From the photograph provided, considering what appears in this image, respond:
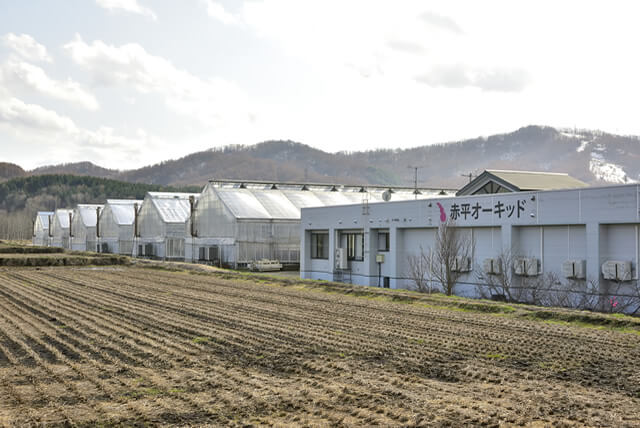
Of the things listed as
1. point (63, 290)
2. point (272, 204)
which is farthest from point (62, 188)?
point (63, 290)

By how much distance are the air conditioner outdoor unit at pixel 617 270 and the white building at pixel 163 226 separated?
42608 millimetres

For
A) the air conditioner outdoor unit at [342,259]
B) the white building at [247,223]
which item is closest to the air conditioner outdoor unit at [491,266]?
the air conditioner outdoor unit at [342,259]

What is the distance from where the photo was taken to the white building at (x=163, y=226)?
203ft

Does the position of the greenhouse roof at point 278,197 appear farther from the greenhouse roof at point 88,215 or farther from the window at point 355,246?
the greenhouse roof at point 88,215

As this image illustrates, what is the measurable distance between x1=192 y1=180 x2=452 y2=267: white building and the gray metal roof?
15982 mm

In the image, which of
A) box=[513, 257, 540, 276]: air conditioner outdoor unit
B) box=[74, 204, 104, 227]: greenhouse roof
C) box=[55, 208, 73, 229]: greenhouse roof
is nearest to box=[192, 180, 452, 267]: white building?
box=[513, 257, 540, 276]: air conditioner outdoor unit

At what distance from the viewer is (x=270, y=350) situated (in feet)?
46.4

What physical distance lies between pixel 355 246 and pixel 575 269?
1690 centimetres

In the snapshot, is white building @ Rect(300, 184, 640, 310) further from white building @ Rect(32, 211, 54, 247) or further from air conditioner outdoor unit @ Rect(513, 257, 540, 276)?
white building @ Rect(32, 211, 54, 247)

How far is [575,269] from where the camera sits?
23.9m

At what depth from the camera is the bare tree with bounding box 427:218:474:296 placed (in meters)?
27.4

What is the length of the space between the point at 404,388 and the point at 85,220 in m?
82.7

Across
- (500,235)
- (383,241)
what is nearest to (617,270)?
(500,235)

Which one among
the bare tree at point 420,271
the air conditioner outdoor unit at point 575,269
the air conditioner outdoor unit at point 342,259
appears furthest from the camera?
the air conditioner outdoor unit at point 342,259
